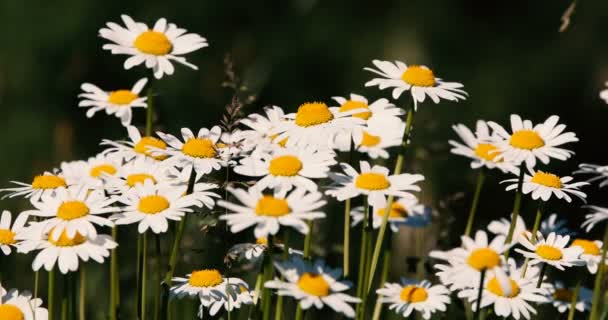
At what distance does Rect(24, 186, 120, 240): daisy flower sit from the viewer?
60.2 inches

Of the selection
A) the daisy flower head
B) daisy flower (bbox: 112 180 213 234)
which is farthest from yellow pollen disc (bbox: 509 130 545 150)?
the daisy flower head

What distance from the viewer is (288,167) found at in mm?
1551

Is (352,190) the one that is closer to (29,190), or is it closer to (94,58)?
(29,190)

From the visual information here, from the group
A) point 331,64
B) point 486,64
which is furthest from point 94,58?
point 486,64

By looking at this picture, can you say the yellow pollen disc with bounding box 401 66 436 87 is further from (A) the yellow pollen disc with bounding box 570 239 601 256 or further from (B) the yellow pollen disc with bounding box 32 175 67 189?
(B) the yellow pollen disc with bounding box 32 175 67 189

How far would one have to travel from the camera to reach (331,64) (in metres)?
5.09

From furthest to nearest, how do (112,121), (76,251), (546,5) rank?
(546,5) → (112,121) → (76,251)

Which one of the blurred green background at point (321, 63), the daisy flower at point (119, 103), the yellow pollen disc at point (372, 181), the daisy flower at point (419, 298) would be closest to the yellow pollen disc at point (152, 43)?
the daisy flower at point (119, 103)

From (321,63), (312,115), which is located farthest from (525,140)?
(321,63)

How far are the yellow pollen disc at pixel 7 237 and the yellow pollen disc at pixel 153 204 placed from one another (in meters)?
0.26

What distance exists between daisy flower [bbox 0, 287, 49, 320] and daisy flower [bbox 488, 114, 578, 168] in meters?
0.91

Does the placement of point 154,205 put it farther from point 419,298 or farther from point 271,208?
point 419,298

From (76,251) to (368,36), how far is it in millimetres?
3977

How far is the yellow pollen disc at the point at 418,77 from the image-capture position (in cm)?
180
